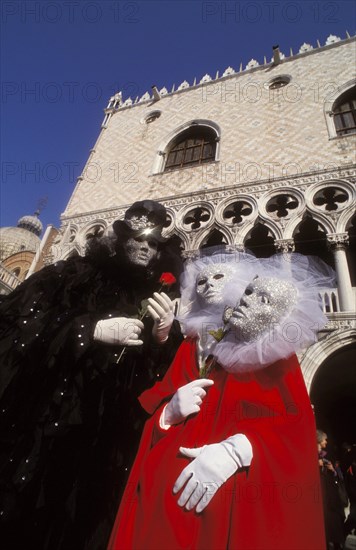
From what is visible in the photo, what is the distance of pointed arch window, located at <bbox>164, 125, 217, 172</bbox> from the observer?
7.38 m

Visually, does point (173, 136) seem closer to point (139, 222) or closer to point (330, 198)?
point (330, 198)

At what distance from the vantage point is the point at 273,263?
1.87 m

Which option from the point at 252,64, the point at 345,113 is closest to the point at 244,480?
the point at 345,113

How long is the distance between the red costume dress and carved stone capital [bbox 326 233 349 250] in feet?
12.1

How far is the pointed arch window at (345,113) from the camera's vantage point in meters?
6.15

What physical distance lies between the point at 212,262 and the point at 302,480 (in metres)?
1.33

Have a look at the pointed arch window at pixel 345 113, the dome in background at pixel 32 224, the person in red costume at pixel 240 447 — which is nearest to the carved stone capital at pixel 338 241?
the pointed arch window at pixel 345 113

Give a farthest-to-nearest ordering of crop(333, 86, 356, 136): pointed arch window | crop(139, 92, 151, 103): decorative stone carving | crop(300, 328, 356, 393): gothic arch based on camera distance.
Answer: crop(139, 92, 151, 103): decorative stone carving → crop(333, 86, 356, 136): pointed arch window → crop(300, 328, 356, 393): gothic arch

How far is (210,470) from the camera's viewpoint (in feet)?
3.69

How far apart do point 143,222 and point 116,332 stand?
2.64 ft

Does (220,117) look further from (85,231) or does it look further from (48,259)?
(48,259)

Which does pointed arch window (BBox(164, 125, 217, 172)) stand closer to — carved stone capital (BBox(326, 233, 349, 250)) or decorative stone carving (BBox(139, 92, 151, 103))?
decorative stone carving (BBox(139, 92, 151, 103))

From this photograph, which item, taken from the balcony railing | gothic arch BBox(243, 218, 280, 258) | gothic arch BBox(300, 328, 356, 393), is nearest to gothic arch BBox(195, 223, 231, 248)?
gothic arch BBox(243, 218, 280, 258)

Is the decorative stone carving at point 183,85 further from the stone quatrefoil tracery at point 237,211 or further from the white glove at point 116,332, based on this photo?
the white glove at point 116,332
